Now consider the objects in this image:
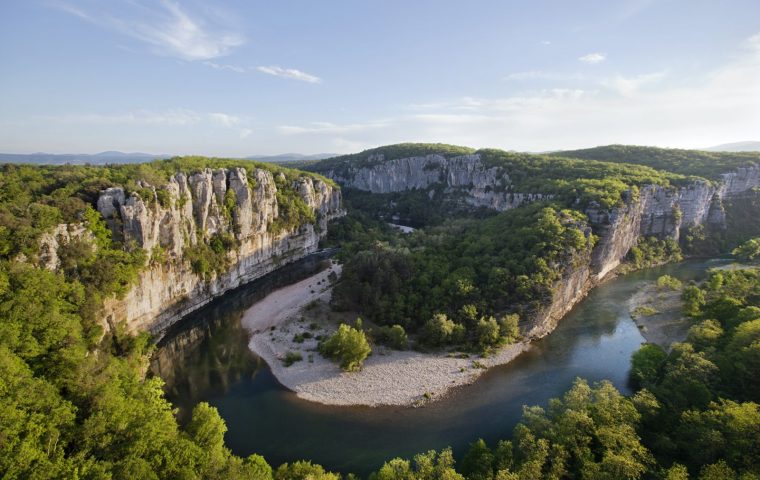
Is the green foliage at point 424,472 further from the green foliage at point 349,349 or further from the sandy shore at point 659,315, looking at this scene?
the sandy shore at point 659,315

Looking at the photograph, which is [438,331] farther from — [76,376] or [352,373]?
[76,376]

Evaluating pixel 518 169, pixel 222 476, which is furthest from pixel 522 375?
pixel 518 169

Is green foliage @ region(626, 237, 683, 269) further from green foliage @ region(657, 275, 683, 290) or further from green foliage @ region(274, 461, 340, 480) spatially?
green foliage @ region(274, 461, 340, 480)

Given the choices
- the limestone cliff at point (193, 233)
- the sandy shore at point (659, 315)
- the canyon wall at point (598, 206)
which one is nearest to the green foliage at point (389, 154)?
the canyon wall at point (598, 206)

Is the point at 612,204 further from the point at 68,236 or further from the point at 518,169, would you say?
the point at 68,236

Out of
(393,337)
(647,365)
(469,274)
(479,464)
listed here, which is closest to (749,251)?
(647,365)

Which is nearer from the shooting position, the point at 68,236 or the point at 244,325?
the point at 68,236
